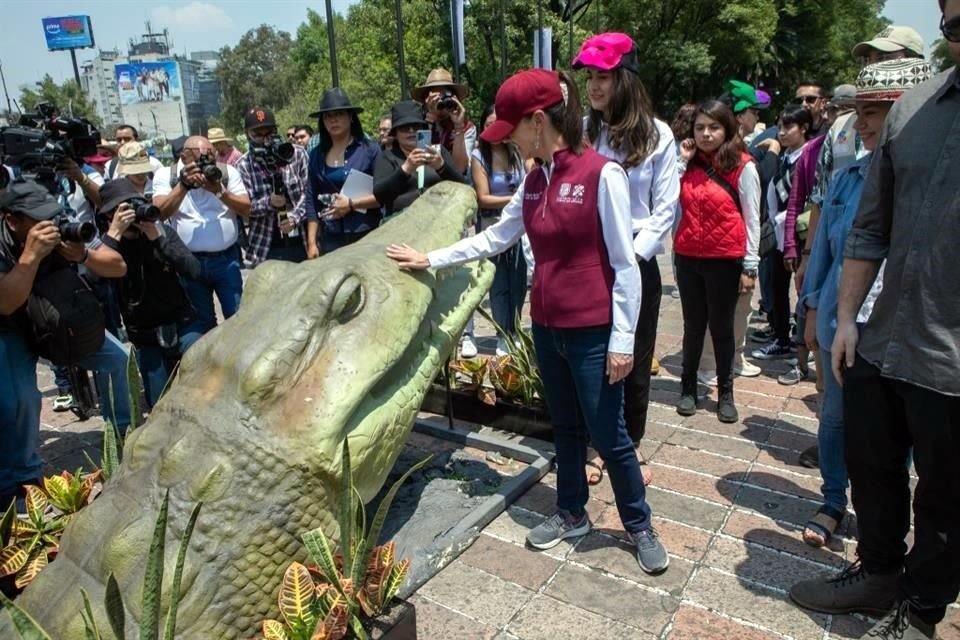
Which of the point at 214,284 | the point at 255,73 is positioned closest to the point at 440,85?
the point at 214,284

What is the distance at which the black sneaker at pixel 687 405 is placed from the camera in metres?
4.43

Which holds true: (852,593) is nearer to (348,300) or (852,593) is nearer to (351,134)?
(348,300)

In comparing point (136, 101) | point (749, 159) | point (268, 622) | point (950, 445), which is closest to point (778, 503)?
point (950, 445)

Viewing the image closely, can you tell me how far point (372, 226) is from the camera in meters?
4.88

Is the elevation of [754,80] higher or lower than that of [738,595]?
higher

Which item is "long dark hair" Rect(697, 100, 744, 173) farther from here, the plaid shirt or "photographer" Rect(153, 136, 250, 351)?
"photographer" Rect(153, 136, 250, 351)

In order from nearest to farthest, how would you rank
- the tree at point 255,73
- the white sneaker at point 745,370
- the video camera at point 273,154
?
the white sneaker at point 745,370, the video camera at point 273,154, the tree at point 255,73

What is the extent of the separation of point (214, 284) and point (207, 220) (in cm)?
48

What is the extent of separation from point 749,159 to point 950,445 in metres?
2.69

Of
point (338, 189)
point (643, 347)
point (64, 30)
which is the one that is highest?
point (64, 30)

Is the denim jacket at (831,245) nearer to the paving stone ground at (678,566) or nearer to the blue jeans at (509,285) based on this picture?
the paving stone ground at (678,566)

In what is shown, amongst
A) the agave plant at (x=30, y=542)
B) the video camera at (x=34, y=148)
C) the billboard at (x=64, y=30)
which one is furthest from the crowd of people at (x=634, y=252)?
the billboard at (x=64, y=30)

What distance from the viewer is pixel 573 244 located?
2.57 m

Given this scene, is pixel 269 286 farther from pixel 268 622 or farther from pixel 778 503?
pixel 778 503
